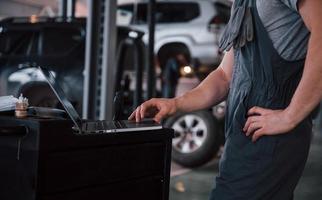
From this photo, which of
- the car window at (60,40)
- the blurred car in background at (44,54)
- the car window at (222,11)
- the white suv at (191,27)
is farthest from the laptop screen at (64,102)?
the car window at (222,11)

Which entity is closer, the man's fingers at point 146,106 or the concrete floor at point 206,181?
the man's fingers at point 146,106

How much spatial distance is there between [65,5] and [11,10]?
5.22 meters

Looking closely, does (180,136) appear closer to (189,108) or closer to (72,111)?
(189,108)

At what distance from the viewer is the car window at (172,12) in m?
6.30

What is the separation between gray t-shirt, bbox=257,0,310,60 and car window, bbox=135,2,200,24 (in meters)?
5.26

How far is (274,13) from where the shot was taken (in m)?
1.07

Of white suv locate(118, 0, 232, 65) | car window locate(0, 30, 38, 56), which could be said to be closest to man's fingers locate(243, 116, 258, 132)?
car window locate(0, 30, 38, 56)

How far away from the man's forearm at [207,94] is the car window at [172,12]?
16.5 feet

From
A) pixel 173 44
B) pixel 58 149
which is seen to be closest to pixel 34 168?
pixel 58 149

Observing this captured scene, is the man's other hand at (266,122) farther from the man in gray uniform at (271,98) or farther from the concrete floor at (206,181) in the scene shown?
the concrete floor at (206,181)

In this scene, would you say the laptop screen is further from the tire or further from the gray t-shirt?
the tire

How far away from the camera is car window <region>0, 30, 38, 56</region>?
512 centimetres

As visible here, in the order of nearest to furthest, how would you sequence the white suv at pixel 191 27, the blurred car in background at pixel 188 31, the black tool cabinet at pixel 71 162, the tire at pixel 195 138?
the black tool cabinet at pixel 71 162, the tire at pixel 195 138, the blurred car in background at pixel 188 31, the white suv at pixel 191 27

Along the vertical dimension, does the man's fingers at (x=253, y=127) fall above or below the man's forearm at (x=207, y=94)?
below
